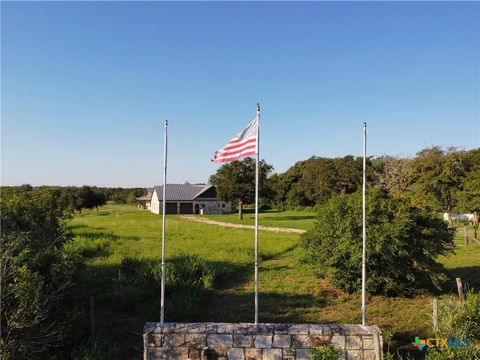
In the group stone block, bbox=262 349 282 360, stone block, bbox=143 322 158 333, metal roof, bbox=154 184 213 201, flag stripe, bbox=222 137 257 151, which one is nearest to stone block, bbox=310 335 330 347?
stone block, bbox=262 349 282 360

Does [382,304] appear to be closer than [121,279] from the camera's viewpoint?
Yes

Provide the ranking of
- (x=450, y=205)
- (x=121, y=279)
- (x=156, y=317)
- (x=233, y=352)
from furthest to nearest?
(x=450, y=205), (x=121, y=279), (x=156, y=317), (x=233, y=352)

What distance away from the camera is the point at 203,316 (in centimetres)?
1047

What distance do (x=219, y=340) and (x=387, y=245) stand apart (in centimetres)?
680

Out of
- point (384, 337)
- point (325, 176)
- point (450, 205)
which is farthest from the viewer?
point (325, 176)

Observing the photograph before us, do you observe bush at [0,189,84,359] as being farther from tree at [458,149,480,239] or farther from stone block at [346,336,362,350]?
tree at [458,149,480,239]

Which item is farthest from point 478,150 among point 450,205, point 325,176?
point 325,176

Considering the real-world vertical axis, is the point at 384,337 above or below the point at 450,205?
below

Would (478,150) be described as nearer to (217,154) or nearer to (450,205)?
(450,205)

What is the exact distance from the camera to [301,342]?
7.33m

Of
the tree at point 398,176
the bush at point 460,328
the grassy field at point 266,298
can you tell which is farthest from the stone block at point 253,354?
the tree at point 398,176

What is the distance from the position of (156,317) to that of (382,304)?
23.3ft

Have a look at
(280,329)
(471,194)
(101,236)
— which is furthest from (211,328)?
(471,194)

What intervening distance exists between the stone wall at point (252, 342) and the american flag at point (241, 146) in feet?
12.8
